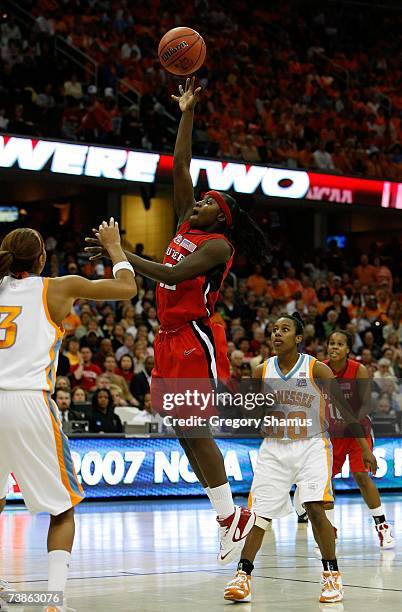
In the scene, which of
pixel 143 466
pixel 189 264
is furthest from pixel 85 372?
pixel 189 264

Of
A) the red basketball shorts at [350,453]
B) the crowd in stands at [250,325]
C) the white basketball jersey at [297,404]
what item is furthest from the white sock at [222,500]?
the crowd in stands at [250,325]

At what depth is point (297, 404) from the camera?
660 cm

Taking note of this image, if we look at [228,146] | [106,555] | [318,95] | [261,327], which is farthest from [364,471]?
[318,95]

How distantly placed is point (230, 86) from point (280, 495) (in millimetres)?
15837

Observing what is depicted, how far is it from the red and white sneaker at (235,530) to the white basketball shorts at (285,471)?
0.08 meters

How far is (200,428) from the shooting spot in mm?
6418

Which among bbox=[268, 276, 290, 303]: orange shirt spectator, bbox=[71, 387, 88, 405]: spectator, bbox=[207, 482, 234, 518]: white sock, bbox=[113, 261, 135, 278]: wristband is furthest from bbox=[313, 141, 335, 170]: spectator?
bbox=[113, 261, 135, 278]: wristband

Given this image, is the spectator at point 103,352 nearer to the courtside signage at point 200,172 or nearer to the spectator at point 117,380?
the spectator at point 117,380

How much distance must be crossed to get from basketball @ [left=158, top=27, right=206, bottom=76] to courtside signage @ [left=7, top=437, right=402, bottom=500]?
611 cm

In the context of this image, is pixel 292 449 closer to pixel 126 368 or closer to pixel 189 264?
pixel 189 264

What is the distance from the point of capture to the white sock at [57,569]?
495cm

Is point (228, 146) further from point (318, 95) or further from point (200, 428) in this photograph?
point (200, 428)

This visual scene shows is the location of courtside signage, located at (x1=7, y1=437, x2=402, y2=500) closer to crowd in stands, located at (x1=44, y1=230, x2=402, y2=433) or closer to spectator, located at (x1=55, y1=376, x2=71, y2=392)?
crowd in stands, located at (x1=44, y1=230, x2=402, y2=433)

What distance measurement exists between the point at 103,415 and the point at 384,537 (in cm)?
501
